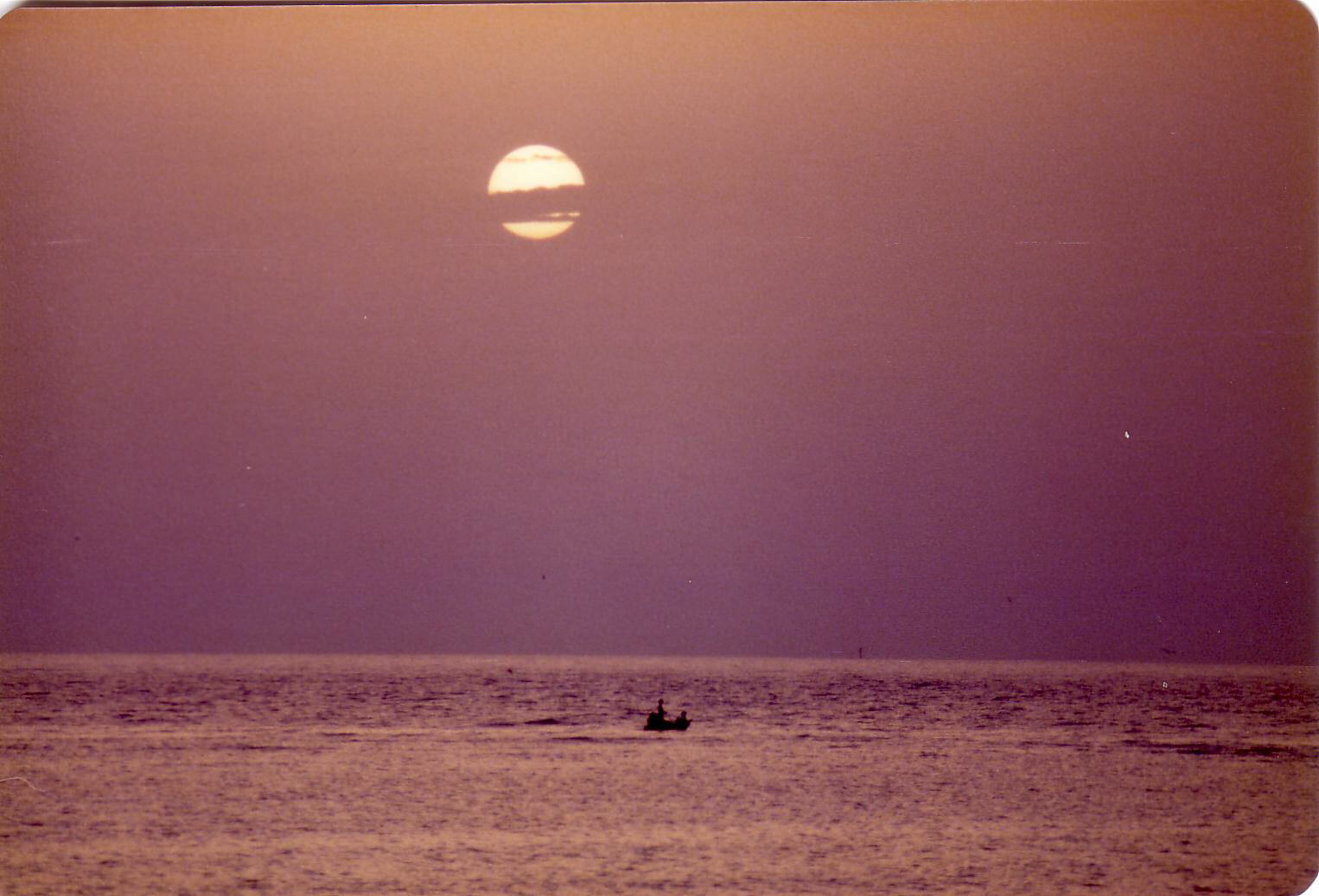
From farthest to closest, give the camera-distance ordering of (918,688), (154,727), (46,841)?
(918,688)
(154,727)
(46,841)

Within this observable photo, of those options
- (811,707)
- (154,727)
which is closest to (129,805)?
(154,727)

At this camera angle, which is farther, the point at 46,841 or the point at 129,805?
the point at 129,805

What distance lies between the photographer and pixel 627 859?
921cm

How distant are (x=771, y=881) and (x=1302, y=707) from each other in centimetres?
2489

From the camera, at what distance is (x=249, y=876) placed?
846cm

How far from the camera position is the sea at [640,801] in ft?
28.7

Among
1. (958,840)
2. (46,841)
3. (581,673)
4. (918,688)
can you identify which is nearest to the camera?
(46,841)

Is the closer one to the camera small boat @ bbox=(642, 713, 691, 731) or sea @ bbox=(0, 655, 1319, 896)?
sea @ bbox=(0, 655, 1319, 896)

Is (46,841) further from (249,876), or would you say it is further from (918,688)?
(918,688)

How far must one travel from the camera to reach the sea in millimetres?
8750

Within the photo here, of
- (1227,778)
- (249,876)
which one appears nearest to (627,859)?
(249,876)

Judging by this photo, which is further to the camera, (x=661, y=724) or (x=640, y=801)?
(x=661, y=724)

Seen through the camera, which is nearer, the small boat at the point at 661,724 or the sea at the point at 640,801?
the sea at the point at 640,801

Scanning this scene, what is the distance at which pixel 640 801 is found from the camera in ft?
39.6
